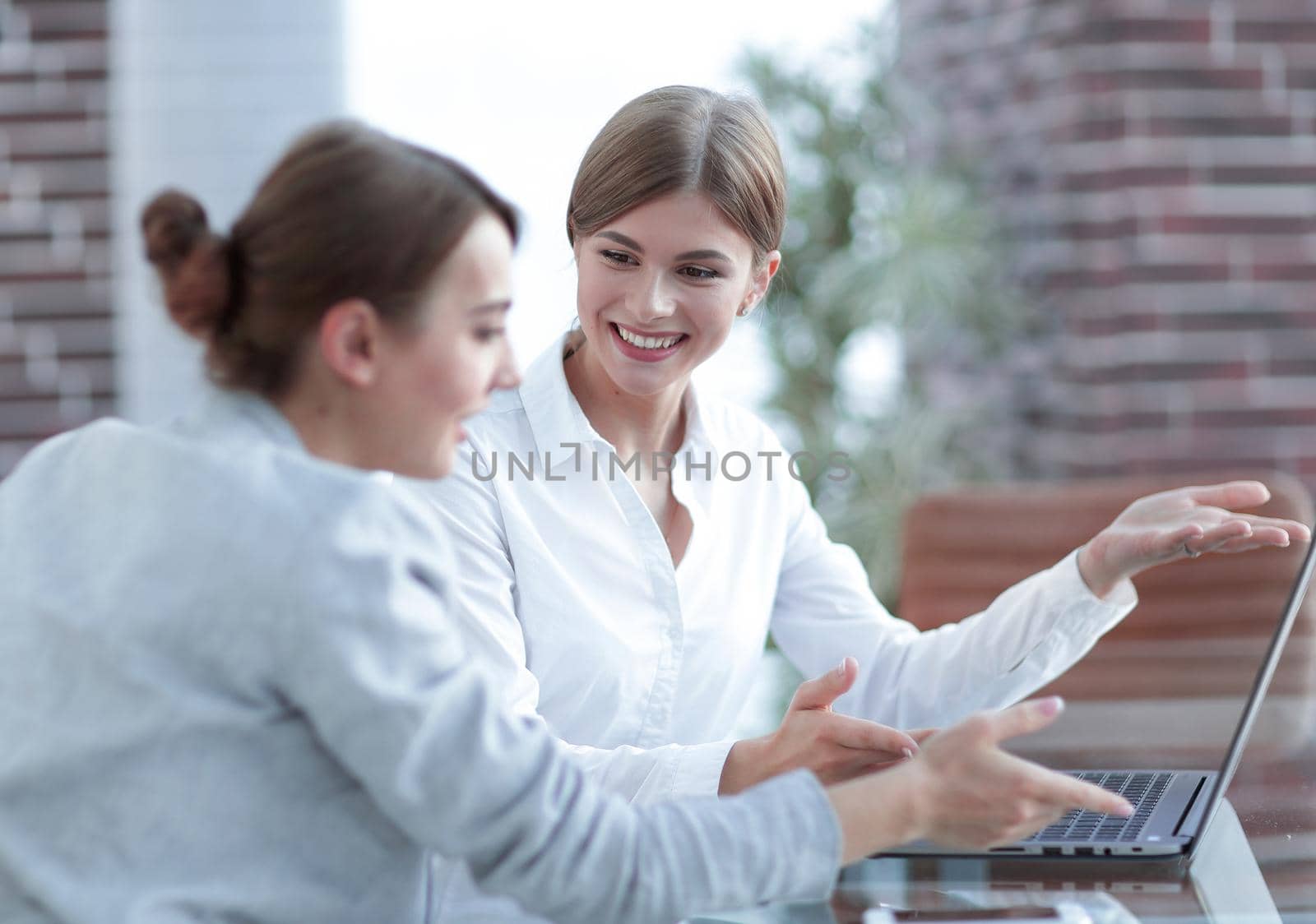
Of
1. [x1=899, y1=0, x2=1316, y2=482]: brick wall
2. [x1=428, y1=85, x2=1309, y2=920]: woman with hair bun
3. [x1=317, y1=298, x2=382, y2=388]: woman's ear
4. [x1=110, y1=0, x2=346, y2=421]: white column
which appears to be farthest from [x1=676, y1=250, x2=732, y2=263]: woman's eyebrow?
[x1=110, y1=0, x2=346, y2=421]: white column

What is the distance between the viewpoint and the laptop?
45.6 inches

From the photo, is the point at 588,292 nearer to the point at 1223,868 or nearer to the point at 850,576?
the point at 850,576

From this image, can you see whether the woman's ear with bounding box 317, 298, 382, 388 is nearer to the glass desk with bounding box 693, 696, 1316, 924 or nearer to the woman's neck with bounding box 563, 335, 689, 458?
the glass desk with bounding box 693, 696, 1316, 924

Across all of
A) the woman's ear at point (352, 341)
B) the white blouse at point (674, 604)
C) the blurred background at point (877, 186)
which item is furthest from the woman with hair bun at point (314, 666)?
the blurred background at point (877, 186)

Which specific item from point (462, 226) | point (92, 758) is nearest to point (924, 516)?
point (462, 226)

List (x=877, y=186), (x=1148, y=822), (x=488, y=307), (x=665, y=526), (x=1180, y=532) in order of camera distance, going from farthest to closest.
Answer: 1. (x=877, y=186)
2. (x=665, y=526)
3. (x=1180, y=532)
4. (x=1148, y=822)
5. (x=488, y=307)

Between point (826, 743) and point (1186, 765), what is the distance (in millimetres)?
531

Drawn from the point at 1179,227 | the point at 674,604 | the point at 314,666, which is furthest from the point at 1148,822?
the point at 1179,227

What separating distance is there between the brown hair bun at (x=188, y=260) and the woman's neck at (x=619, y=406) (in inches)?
26.9

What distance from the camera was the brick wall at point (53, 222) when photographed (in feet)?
10.1

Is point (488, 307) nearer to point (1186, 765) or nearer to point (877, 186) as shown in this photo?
point (1186, 765)

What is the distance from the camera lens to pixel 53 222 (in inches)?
123

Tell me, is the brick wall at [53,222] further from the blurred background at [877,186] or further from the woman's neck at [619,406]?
the woman's neck at [619,406]

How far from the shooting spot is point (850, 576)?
5.56 feet
